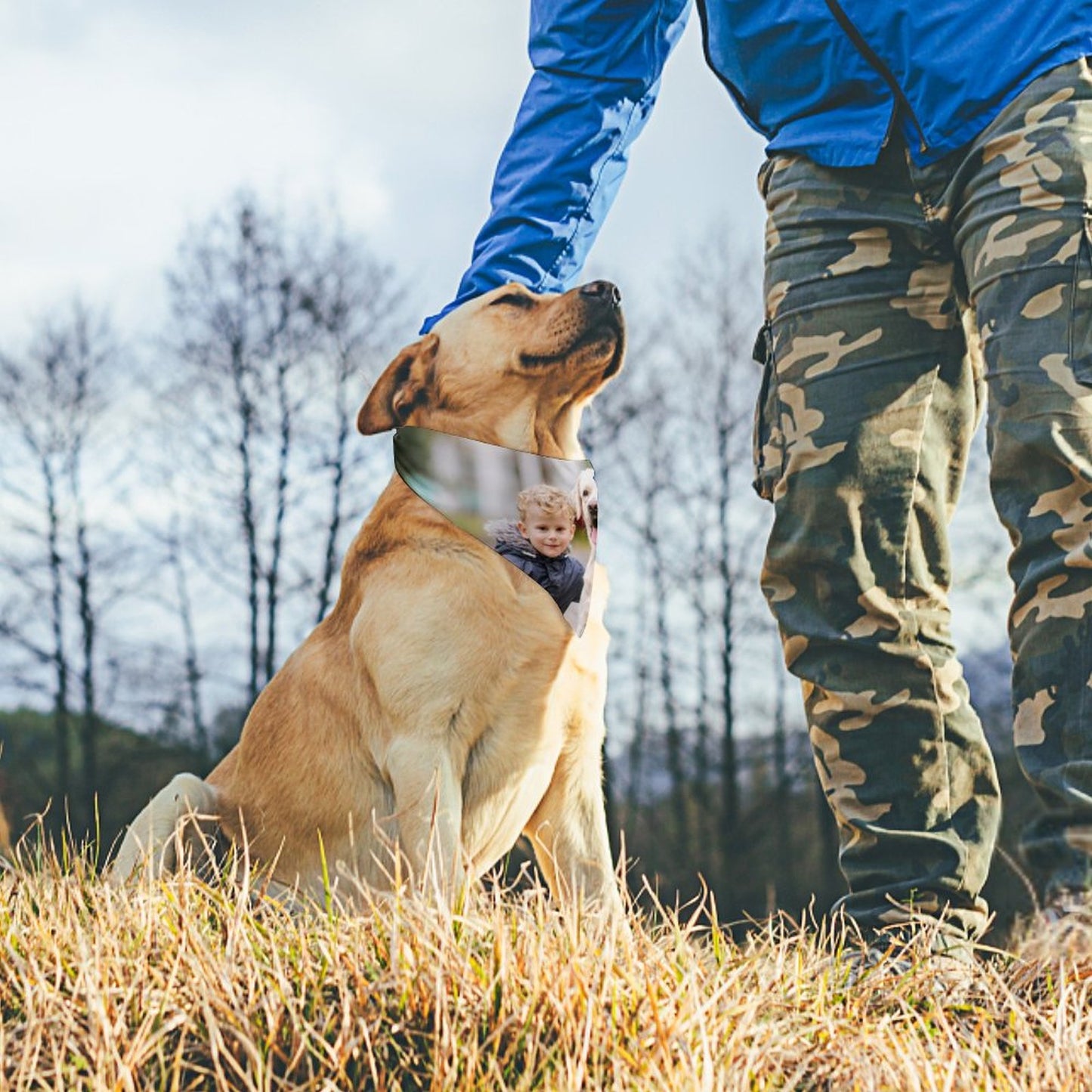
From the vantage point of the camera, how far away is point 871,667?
2.54 meters

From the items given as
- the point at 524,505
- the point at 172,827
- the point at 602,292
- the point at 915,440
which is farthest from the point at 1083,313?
the point at 172,827

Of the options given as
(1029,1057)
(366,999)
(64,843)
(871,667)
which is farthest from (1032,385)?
(64,843)

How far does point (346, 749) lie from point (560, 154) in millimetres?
1541

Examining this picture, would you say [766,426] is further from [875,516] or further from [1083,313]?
[1083,313]

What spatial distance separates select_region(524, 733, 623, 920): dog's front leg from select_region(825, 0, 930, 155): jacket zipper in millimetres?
1520

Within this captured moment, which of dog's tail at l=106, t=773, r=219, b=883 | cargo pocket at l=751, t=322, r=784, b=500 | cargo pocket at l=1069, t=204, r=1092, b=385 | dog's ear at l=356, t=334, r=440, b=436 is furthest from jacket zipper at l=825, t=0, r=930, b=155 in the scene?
dog's tail at l=106, t=773, r=219, b=883

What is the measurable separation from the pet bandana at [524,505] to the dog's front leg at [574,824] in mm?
330

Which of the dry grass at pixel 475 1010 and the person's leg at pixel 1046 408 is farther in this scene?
the person's leg at pixel 1046 408

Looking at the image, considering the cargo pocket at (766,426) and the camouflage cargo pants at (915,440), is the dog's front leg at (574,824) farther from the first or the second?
the cargo pocket at (766,426)

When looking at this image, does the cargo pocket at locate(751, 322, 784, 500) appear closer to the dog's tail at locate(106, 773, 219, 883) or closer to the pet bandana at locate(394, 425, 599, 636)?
the pet bandana at locate(394, 425, 599, 636)

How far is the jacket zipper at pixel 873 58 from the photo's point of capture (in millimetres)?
2467

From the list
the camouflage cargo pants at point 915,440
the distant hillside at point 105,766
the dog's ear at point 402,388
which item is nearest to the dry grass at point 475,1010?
the camouflage cargo pants at point 915,440

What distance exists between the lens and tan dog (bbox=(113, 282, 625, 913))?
107 inches

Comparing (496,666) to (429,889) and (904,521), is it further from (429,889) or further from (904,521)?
(904,521)
